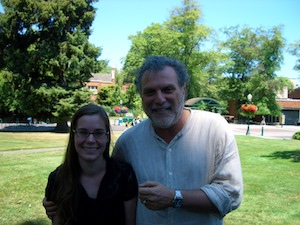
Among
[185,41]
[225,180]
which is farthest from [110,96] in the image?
[225,180]

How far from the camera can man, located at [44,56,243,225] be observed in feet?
6.86

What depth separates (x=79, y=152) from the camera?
7.79ft

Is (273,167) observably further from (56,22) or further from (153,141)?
(56,22)

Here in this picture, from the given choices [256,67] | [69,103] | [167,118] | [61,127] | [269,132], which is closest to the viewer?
[167,118]

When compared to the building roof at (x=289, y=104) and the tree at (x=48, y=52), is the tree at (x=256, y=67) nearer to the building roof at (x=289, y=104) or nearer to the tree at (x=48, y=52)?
the building roof at (x=289, y=104)

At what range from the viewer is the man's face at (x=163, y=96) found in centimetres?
224

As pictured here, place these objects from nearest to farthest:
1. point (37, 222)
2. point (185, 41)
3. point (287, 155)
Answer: point (37, 222) → point (287, 155) → point (185, 41)

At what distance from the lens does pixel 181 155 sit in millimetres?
2246

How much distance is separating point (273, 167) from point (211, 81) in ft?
149

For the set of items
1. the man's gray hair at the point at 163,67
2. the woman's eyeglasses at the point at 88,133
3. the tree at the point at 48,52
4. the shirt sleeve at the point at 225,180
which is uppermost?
the tree at the point at 48,52

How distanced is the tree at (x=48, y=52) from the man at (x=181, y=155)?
24.8 m

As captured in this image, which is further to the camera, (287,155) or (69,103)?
(69,103)

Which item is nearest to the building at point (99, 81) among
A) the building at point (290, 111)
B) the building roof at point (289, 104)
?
the building roof at point (289, 104)

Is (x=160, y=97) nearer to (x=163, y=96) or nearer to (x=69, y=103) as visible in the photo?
(x=163, y=96)
